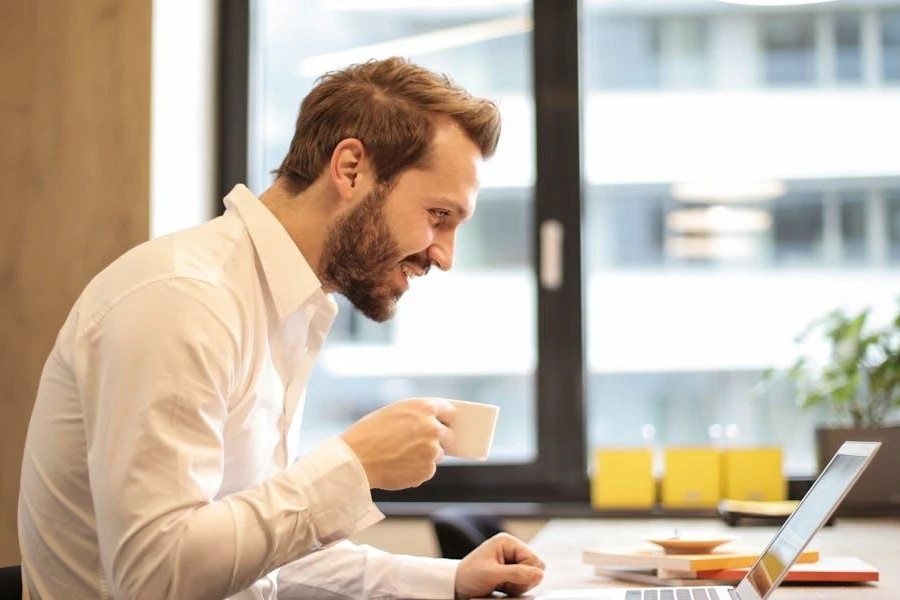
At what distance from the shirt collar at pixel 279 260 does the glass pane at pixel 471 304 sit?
6.47 feet

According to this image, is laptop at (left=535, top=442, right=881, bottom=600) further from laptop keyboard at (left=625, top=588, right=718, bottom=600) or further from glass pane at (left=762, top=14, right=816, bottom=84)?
glass pane at (left=762, top=14, right=816, bottom=84)

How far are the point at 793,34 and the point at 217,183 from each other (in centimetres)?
184

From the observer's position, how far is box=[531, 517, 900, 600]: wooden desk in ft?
5.33

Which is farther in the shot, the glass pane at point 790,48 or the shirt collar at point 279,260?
the glass pane at point 790,48

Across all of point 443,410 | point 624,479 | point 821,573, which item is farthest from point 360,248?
point 624,479

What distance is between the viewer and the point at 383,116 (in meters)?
1.74

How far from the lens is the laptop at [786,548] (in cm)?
132

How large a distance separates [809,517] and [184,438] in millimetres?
741

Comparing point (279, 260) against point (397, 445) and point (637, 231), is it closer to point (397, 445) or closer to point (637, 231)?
point (397, 445)

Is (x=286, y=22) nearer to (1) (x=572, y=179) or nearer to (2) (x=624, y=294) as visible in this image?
(1) (x=572, y=179)

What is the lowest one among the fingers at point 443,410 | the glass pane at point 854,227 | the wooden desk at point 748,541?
the wooden desk at point 748,541

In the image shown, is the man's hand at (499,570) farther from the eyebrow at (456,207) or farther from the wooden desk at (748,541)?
the eyebrow at (456,207)

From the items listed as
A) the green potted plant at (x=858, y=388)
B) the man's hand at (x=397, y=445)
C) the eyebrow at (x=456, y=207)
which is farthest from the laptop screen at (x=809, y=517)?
the green potted plant at (x=858, y=388)

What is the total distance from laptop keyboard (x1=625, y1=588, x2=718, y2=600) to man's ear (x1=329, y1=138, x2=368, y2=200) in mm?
688
